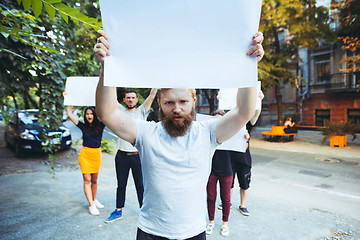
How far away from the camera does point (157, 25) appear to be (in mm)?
1219

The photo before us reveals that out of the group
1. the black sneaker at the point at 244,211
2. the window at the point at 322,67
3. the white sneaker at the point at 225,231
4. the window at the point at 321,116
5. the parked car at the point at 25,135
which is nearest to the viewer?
the white sneaker at the point at 225,231

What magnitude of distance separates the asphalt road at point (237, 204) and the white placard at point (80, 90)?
76.1 inches

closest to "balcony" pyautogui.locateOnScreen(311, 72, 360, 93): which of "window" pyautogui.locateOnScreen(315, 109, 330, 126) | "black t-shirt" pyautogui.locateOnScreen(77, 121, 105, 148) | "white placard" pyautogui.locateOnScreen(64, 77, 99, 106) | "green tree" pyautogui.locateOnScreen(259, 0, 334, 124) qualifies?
"window" pyautogui.locateOnScreen(315, 109, 330, 126)

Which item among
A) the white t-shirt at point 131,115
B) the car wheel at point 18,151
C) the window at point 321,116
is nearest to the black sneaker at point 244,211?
the white t-shirt at point 131,115

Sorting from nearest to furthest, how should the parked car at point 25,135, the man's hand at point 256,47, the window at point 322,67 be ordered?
the man's hand at point 256,47, the parked car at point 25,135, the window at point 322,67

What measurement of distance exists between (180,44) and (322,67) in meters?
24.2

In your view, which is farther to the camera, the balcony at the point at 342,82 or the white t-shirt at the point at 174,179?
the balcony at the point at 342,82

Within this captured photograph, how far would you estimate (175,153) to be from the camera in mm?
1530

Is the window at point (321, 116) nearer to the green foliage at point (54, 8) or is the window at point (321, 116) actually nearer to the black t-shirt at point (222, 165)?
the black t-shirt at point (222, 165)

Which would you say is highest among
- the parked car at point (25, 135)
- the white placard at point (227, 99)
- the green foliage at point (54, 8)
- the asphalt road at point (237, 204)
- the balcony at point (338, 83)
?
the balcony at point (338, 83)

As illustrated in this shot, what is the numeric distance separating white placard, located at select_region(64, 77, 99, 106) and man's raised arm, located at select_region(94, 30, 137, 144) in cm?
224

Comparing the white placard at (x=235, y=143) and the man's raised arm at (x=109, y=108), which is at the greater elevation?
the man's raised arm at (x=109, y=108)

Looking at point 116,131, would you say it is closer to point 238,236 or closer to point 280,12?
point 238,236

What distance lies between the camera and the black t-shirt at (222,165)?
337 centimetres
